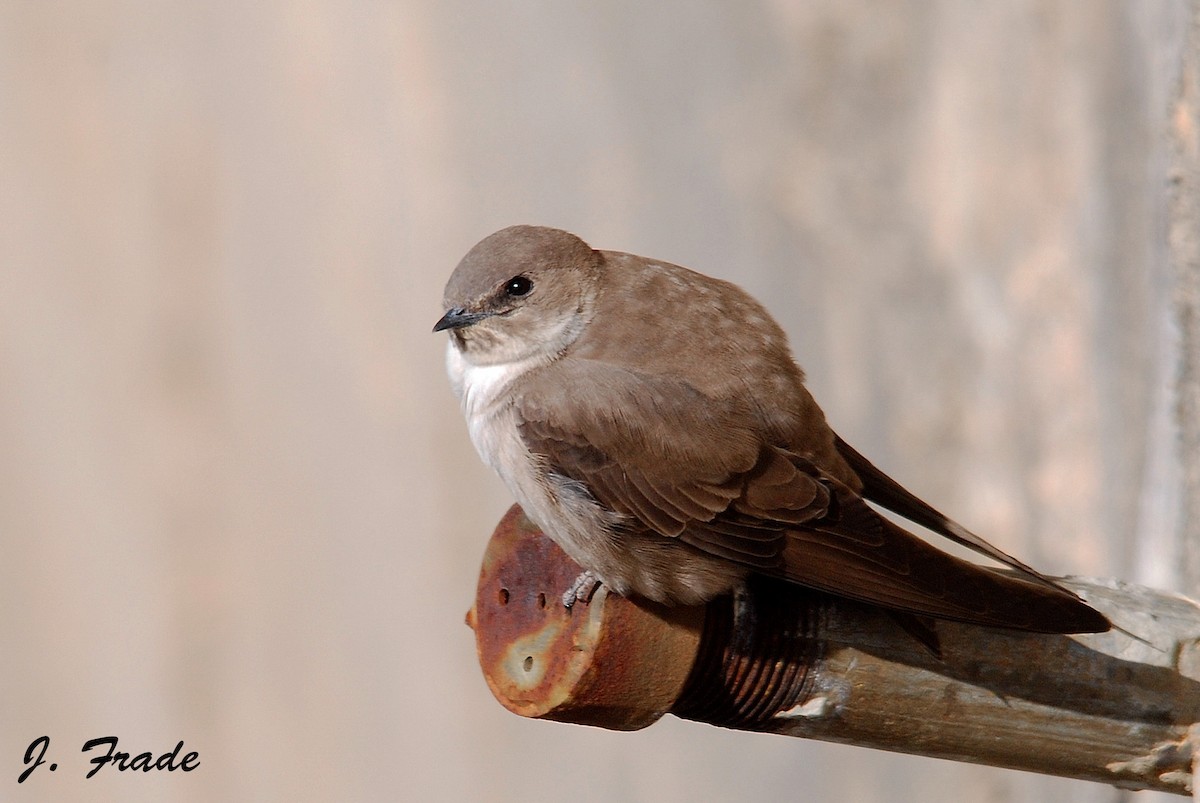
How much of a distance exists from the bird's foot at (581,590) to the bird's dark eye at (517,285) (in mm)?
513

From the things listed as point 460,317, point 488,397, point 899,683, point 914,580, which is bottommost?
point 899,683

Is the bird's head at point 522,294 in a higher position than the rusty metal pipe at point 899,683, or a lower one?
higher

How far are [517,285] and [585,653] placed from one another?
718mm

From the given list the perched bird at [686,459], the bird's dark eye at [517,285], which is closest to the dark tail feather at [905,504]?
the perched bird at [686,459]

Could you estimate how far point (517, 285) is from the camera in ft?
6.40

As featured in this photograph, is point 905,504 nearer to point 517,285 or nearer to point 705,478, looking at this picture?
point 705,478

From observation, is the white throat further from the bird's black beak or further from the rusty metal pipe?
the rusty metal pipe

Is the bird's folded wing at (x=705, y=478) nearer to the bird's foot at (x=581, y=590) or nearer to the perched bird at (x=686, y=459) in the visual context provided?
the perched bird at (x=686, y=459)

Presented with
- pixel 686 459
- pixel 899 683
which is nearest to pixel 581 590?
pixel 686 459

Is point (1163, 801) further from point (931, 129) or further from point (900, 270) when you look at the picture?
point (931, 129)

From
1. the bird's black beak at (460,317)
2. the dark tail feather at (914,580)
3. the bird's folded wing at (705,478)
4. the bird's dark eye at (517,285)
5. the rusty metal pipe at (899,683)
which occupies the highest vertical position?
the bird's dark eye at (517,285)

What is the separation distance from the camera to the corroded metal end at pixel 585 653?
140cm

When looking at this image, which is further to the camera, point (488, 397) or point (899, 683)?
point (488, 397)

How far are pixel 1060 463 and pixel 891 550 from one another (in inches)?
48.5
